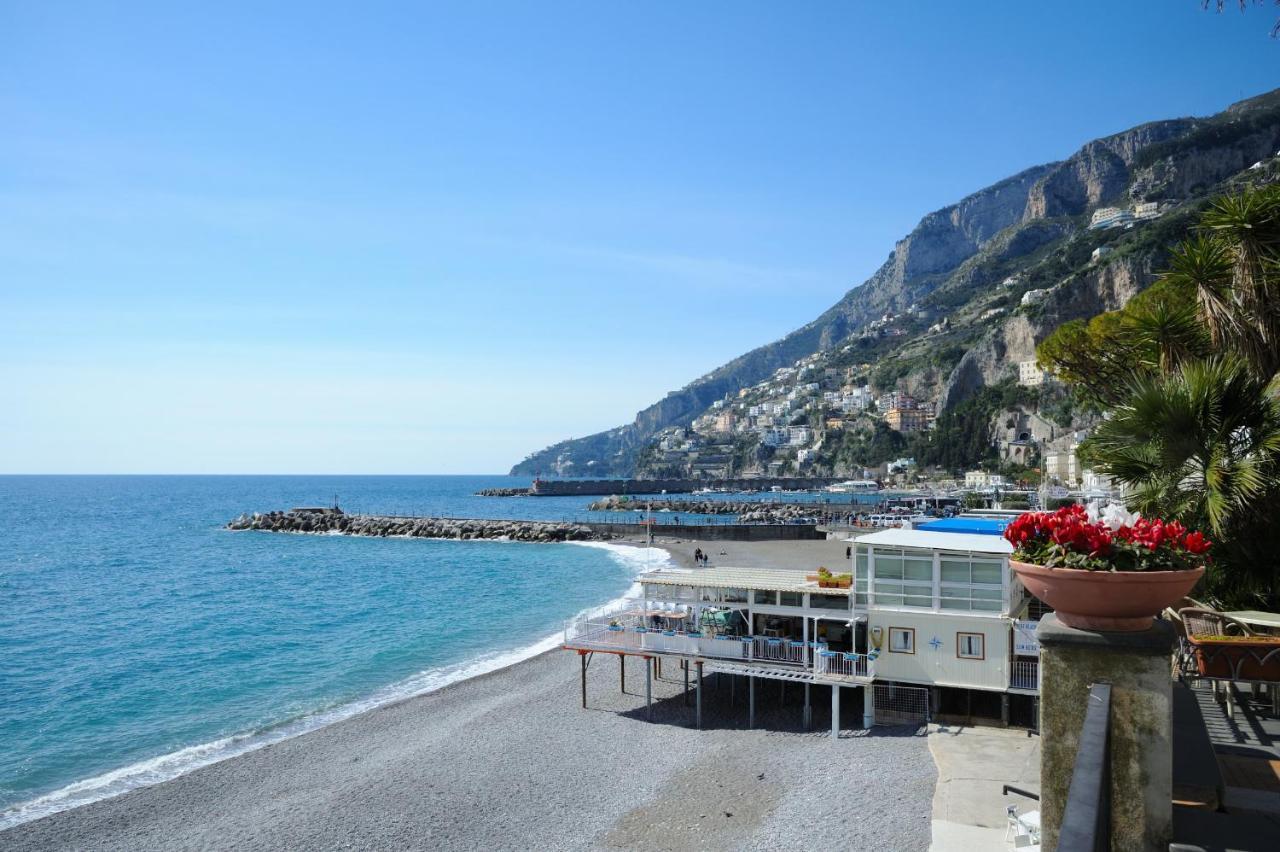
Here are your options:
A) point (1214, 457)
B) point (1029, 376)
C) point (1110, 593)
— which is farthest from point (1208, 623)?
point (1029, 376)

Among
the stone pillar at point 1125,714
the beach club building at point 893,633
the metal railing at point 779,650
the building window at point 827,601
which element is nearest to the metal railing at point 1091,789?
the stone pillar at point 1125,714

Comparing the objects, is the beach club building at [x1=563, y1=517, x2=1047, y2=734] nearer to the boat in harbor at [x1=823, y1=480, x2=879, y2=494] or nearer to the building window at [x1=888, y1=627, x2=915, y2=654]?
the building window at [x1=888, y1=627, x2=915, y2=654]

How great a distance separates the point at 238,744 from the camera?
790 inches

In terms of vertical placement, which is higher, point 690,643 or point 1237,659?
point 1237,659

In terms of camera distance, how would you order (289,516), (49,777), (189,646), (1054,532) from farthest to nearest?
1. (289,516)
2. (189,646)
3. (49,777)
4. (1054,532)

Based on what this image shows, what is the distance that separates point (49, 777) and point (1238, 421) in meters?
23.5

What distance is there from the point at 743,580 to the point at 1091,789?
59.6ft

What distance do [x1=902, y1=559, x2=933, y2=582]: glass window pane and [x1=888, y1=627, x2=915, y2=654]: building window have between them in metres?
1.13

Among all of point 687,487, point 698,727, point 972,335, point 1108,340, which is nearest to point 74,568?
point 698,727

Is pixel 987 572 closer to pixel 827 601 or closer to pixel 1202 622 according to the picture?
pixel 827 601

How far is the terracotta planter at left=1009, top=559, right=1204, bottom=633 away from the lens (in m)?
3.33

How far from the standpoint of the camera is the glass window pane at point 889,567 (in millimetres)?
17984

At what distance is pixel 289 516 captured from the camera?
94.8 m

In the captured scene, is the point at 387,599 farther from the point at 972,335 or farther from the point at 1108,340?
the point at 972,335
